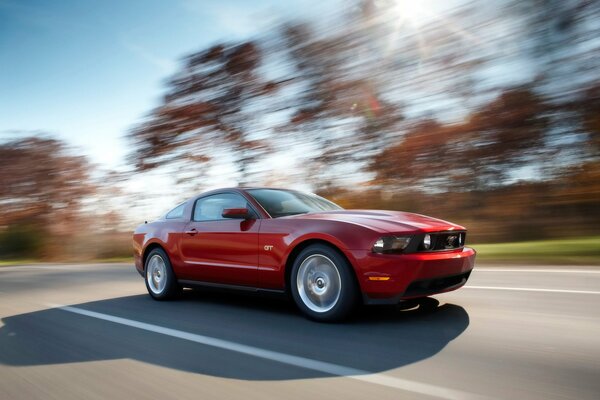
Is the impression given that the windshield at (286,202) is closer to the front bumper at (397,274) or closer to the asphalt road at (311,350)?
the asphalt road at (311,350)

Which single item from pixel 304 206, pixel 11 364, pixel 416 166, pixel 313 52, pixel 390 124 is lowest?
pixel 11 364

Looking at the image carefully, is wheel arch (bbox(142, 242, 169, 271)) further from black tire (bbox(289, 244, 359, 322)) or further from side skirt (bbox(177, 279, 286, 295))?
black tire (bbox(289, 244, 359, 322))

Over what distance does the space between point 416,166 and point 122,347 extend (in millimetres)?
13390

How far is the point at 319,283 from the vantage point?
15.4ft

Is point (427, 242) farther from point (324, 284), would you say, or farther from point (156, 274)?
point (156, 274)

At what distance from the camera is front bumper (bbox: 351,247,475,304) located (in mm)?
4277

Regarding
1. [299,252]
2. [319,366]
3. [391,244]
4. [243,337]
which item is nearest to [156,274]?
[299,252]

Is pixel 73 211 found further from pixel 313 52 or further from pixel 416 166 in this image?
pixel 416 166

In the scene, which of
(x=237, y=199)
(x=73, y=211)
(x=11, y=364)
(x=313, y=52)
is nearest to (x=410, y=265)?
(x=237, y=199)

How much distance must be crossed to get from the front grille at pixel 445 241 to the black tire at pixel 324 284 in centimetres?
70

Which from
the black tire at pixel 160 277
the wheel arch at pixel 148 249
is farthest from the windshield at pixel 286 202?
the wheel arch at pixel 148 249

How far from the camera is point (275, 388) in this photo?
10.1 ft

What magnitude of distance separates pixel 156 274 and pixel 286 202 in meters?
2.28

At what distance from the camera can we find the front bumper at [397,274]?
4277mm
